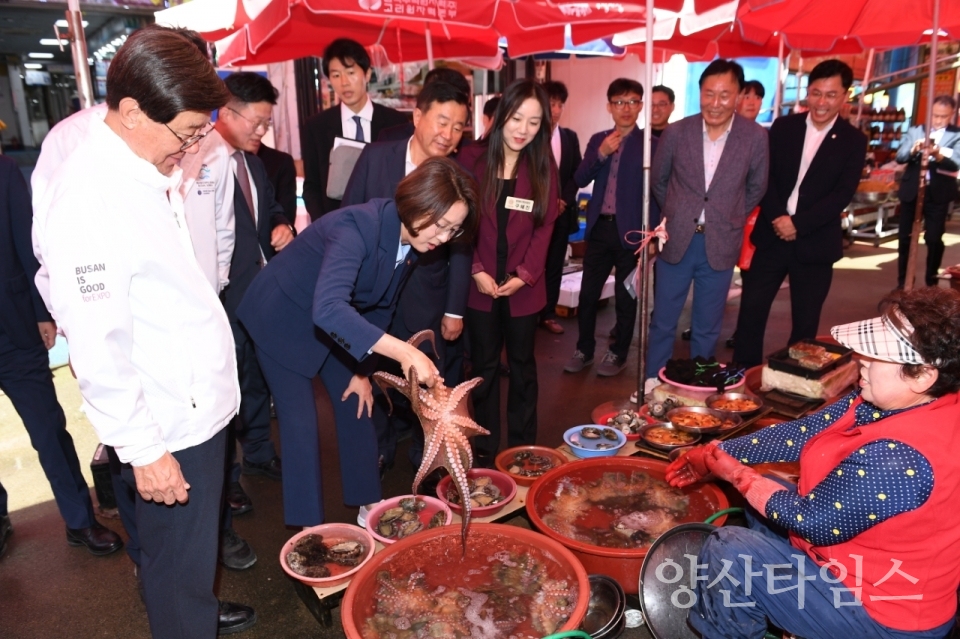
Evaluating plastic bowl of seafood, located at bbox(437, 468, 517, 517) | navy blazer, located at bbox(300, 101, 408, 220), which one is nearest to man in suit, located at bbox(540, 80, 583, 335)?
navy blazer, located at bbox(300, 101, 408, 220)

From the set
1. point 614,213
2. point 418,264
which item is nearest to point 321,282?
point 418,264

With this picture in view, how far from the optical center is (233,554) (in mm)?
2723

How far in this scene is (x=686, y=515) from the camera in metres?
2.51

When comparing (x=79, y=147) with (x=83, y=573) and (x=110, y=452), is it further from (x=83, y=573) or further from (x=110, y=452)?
(x=83, y=573)

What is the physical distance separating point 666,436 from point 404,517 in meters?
1.18

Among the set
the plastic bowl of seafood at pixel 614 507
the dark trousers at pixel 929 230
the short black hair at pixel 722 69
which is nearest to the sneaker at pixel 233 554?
the plastic bowl of seafood at pixel 614 507

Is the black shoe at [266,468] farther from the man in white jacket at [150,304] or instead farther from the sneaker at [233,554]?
the man in white jacket at [150,304]

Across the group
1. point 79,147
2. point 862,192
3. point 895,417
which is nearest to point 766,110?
point 862,192

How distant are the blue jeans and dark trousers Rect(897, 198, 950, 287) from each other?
6.17 metres

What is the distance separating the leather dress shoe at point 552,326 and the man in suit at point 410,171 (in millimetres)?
2702

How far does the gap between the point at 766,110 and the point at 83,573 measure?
447 inches

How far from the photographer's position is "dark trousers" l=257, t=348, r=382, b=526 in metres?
2.39

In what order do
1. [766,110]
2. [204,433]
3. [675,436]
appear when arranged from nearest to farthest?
[204,433]
[675,436]
[766,110]

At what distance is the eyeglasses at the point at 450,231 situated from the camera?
6.80 ft
